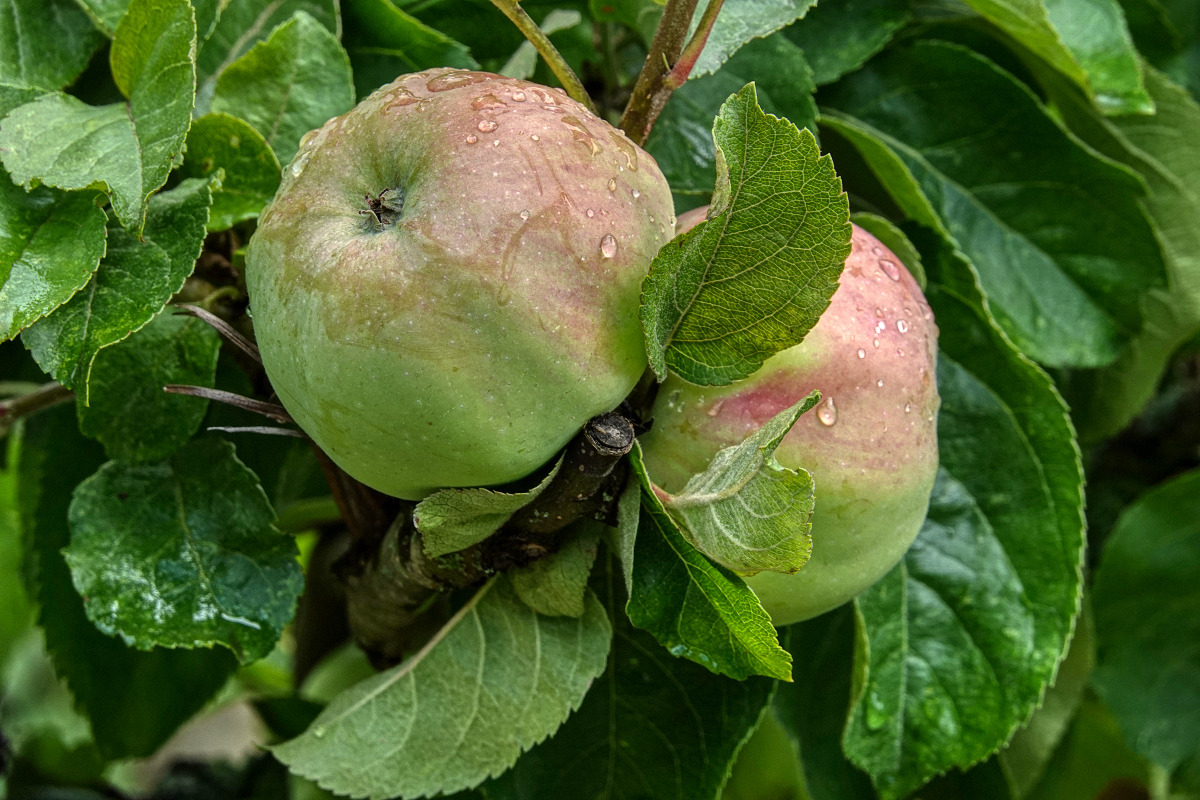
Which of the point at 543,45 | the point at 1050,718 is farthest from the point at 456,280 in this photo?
the point at 1050,718

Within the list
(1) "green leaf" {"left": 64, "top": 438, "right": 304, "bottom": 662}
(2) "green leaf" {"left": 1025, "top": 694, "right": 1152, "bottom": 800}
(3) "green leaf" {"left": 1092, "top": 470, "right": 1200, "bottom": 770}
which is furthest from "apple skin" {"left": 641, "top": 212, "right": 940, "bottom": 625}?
(2) "green leaf" {"left": 1025, "top": 694, "right": 1152, "bottom": 800}

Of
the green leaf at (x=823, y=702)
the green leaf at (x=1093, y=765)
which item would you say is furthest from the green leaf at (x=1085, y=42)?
the green leaf at (x=1093, y=765)

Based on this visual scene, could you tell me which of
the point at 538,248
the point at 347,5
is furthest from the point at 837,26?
the point at 538,248

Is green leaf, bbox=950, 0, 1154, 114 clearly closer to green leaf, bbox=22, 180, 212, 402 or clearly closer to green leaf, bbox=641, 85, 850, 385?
green leaf, bbox=641, 85, 850, 385

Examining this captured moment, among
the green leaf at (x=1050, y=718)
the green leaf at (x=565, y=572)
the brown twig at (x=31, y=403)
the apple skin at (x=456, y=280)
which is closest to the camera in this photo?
the apple skin at (x=456, y=280)

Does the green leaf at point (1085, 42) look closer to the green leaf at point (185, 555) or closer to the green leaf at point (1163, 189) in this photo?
the green leaf at point (1163, 189)

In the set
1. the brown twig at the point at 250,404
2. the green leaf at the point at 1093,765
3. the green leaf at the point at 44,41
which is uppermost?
the green leaf at the point at 44,41
